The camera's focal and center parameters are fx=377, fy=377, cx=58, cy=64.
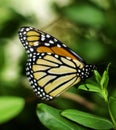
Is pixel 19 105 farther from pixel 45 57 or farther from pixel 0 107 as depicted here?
pixel 45 57

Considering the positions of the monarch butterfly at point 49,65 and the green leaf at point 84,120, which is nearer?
the green leaf at point 84,120

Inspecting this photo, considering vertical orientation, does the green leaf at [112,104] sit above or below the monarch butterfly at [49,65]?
below

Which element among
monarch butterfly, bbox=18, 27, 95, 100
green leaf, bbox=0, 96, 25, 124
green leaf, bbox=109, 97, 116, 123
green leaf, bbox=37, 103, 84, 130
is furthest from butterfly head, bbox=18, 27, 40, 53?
green leaf, bbox=109, 97, 116, 123

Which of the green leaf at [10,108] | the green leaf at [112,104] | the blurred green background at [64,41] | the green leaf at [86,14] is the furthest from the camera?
the green leaf at [86,14]

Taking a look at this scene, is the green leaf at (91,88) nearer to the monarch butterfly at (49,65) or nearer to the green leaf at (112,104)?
the green leaf at (112,104)

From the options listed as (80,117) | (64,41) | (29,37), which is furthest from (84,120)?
(64,41)

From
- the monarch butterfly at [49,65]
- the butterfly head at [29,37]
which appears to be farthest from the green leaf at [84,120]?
the butterfly head at [29,37]

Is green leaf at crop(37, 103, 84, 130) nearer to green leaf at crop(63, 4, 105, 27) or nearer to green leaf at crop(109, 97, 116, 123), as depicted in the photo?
green leaf at crop(109, 97, 116, 123)
